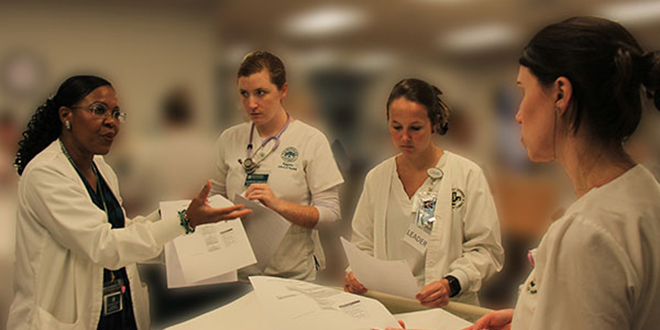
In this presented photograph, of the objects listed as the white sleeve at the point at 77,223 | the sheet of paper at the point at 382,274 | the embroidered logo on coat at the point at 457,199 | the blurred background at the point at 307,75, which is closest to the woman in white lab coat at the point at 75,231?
the white sleeve at the point at 77,223

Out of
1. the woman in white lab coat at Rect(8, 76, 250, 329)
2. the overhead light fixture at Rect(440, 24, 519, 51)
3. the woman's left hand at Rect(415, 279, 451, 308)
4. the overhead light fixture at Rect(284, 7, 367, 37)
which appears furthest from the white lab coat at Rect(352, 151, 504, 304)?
the overhead light fixture at Rect(284, 7, 367, 37)

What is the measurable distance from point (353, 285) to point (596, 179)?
96 cm

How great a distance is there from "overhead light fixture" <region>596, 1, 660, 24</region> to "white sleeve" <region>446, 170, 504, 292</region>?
672 mm

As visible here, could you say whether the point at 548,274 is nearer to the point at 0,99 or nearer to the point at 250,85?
the point at 250,85

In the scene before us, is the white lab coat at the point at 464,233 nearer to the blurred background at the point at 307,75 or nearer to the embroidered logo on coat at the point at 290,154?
the blurred background at the point at 307,75

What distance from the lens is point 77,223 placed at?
1.39 meters

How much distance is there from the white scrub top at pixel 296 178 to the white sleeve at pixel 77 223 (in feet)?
2.01

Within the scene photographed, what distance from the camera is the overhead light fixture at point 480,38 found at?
1836 mm

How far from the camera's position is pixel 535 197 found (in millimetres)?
1773

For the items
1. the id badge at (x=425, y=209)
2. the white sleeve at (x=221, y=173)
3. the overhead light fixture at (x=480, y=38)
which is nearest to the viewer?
the id badge at (x=425, y=209)

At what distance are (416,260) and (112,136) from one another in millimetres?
1130

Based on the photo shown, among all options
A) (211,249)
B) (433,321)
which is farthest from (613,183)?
(211,249)

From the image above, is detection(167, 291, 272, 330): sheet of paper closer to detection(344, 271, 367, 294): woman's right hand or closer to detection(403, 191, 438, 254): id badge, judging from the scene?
detection(344, 271, 367, 294): woman's right hand

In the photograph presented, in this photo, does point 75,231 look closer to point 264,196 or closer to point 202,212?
point 202,212
